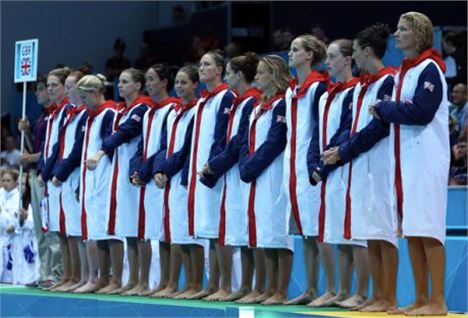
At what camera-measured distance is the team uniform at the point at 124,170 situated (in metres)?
9.30

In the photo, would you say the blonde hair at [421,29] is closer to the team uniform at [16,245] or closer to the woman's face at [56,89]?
the woman's face at [56,89]

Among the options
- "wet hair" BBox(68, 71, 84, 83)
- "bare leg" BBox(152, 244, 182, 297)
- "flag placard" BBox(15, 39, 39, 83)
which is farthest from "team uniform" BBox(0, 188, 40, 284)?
"bare leg" BBox(152, 244, 182, 297)

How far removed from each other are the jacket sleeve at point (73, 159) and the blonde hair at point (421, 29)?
3.42 meters

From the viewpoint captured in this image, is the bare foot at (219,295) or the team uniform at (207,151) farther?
the team uniform at (207,151)

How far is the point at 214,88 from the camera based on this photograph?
8.73 m

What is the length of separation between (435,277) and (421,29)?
1.31 metres

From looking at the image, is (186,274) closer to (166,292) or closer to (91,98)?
(166,292)

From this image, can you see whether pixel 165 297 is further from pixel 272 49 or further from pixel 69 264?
pixel 272 49

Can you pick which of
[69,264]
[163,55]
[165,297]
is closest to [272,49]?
[163,55]

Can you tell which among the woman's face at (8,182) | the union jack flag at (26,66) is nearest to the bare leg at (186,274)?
the union jack flag at (26,66)

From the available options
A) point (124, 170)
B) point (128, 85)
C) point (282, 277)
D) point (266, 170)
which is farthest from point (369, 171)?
point (128, 85)

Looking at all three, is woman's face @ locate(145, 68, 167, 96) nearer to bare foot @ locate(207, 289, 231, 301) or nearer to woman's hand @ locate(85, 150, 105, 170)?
woman's hand @ locate(85, 150, 105, 170)

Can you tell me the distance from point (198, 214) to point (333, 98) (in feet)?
4.73

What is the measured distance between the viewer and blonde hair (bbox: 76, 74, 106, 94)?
9.60 metres
